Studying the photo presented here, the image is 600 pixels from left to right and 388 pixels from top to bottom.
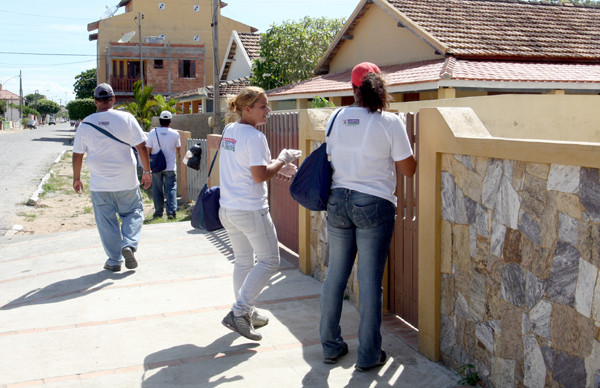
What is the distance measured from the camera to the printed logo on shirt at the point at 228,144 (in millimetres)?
4496

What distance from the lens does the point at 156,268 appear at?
701cm

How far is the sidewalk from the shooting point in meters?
4.05

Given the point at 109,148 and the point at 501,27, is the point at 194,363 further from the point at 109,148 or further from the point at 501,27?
the point at 501,27

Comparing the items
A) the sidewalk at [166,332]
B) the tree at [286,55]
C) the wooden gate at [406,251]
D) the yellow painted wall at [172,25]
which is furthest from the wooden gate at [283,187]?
the yellow painted wall at [172,25]

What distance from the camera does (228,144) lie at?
14.9ft

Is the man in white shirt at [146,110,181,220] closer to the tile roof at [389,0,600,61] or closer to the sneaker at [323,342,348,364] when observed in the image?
the sneaker at [323,342,348,364]

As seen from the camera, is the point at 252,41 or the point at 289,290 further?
the point at 252,41

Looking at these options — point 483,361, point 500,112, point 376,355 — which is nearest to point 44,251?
point 376,355

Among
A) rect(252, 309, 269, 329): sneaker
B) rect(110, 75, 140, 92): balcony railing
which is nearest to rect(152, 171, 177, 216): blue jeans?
rect(252, 309, 269, 329): sneaker

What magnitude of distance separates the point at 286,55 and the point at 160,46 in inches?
1078

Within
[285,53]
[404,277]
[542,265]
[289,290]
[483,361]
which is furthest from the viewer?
[285,53]

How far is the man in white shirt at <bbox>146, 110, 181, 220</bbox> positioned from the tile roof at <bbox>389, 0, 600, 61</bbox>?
24.5 feet

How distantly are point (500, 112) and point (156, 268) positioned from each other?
6.85 meters

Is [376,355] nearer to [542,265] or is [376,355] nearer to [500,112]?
[542,265]
